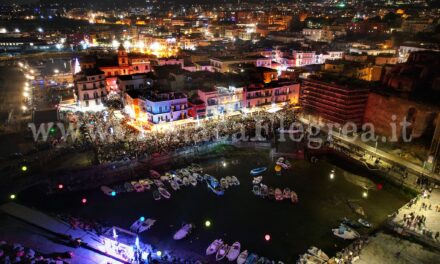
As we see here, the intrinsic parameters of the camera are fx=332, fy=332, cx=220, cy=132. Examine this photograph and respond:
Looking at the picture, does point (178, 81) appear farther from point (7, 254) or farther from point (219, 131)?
point (7, 254)

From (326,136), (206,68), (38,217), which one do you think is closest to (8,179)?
(38,217)

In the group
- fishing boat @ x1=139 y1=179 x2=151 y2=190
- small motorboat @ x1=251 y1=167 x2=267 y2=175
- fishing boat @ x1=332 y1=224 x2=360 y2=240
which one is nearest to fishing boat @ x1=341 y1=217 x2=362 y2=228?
fishing boat @ x1=332 y1=224 x2=360 y2=240

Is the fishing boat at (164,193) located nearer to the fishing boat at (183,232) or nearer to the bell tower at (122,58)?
the fishing boat at (183,232)

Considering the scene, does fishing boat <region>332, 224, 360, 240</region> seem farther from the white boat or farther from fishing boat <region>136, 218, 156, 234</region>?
fishing boat <region>136, 218, 156, 234</region>

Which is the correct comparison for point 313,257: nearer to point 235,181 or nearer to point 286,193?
point 286,193

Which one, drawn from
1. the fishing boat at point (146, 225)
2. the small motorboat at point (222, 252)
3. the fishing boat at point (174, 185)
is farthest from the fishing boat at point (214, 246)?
the fishing boat at point (174, 185)

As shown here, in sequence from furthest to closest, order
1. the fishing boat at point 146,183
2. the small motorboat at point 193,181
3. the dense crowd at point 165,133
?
the dense crowd at point 165,133
the small motorboat at point 193,181
the fishing boat at point 146,183

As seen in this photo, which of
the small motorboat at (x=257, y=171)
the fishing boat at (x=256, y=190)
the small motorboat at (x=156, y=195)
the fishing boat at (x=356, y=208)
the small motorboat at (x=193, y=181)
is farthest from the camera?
the small motorboat at (x=257, y=171)

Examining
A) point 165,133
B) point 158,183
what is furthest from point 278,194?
point 165,133

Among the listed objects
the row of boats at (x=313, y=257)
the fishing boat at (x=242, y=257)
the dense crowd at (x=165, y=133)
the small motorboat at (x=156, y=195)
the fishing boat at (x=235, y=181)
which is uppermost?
the dense crowd at (x=165, y=133)
